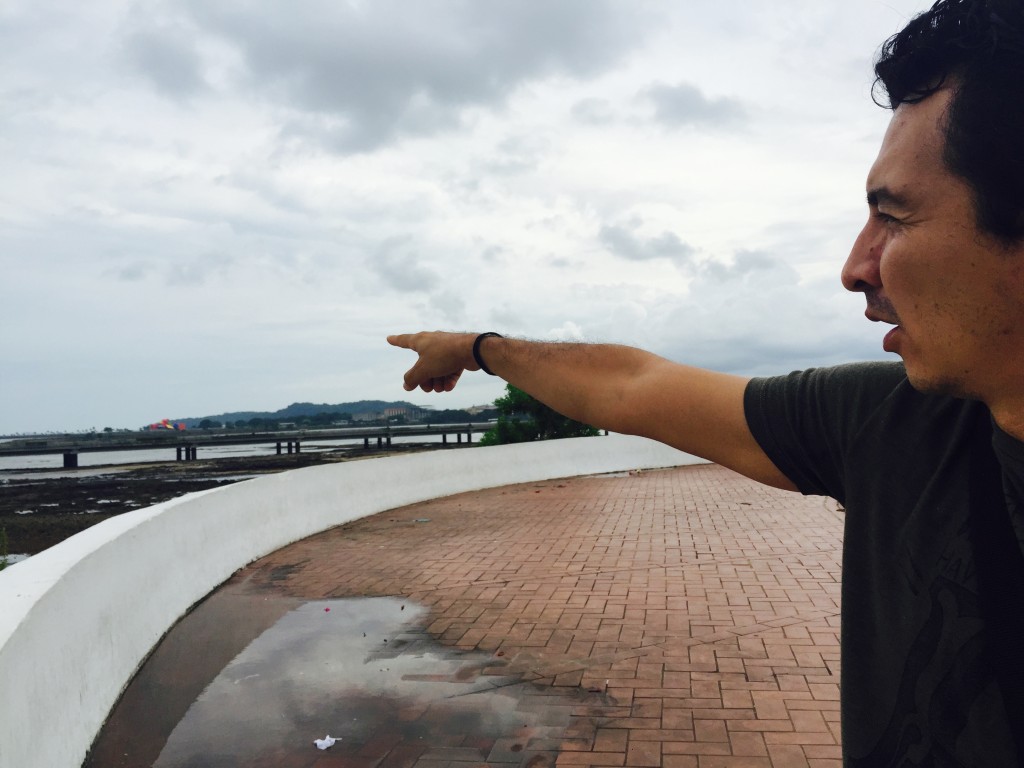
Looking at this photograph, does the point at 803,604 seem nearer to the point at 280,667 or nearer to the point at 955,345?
the point at 280,667

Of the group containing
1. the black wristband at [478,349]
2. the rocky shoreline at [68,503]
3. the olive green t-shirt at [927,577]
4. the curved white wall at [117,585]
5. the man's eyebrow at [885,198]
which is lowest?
the rocky shoreline at [68,503]

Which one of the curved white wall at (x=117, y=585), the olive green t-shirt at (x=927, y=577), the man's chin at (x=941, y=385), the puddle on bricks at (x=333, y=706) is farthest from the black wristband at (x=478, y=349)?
the puddle on bricks at (x=333, y=706)

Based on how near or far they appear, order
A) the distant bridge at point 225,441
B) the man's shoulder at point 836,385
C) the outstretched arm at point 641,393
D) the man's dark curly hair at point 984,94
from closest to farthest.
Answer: the man's dark curly hair at point 984,94
the man's shoulder at point 836,385
the outstretched arm at point 641,393
the distant bridge at point 225,441

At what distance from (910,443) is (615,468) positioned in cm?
1855

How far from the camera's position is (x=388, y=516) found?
12602 mm

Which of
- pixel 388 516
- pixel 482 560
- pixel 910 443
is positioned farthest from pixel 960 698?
pixel 388 516

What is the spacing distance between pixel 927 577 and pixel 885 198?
0.50 metres

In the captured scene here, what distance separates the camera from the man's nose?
1.09 meters

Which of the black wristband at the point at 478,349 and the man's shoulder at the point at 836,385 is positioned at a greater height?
the black wristband at the point at 478,349

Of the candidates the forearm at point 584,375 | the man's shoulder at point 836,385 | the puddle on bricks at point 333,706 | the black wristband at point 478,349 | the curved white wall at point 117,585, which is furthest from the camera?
the puddle on bricks at point 333,706

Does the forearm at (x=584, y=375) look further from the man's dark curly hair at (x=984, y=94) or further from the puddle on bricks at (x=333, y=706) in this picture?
the puddle on bricks at (x=333, y=706)

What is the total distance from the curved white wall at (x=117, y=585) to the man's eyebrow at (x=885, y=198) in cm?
349

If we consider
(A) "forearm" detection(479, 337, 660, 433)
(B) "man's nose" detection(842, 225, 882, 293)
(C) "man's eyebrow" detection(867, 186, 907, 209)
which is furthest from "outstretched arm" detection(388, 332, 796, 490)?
(C) "man's eyebrow" detection(867, 186, 907, 209)

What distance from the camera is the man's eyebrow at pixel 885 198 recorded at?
1.02m
